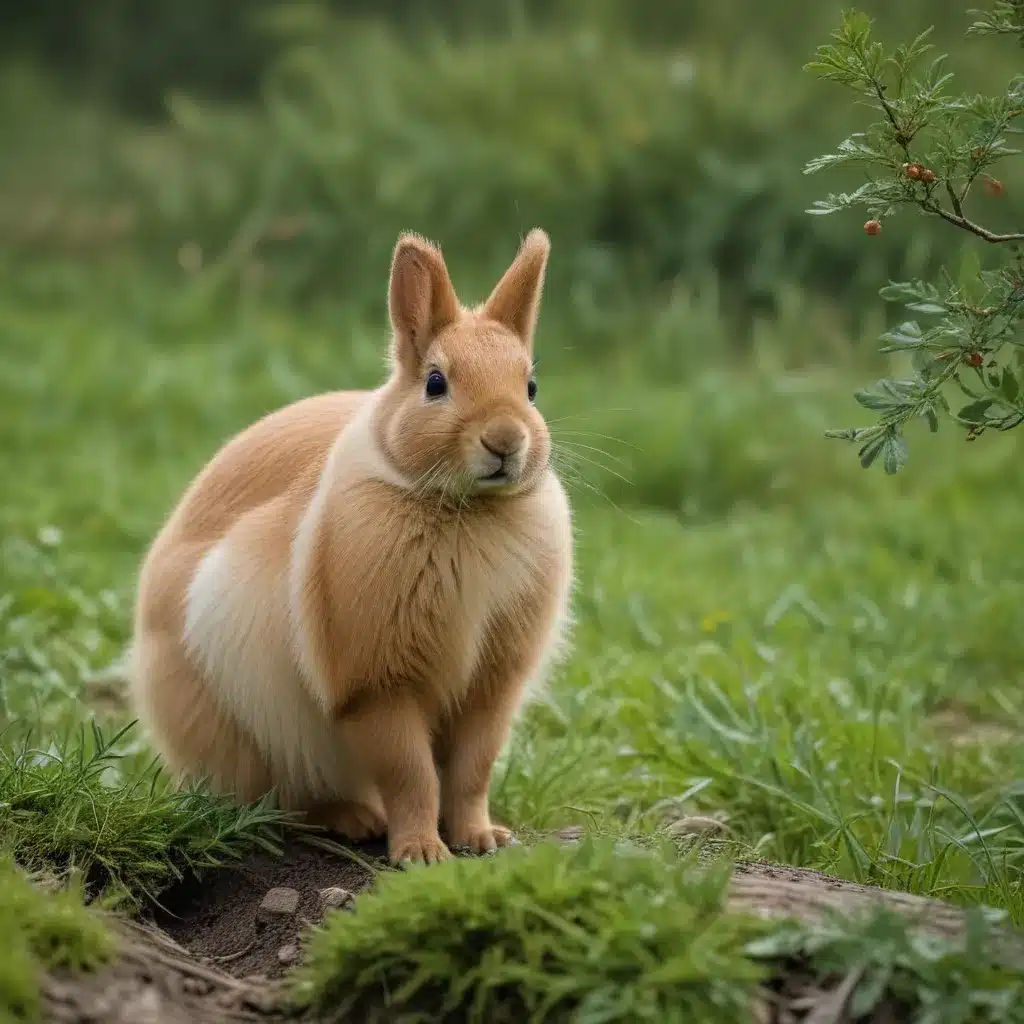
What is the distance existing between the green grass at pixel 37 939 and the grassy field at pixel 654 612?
40cm

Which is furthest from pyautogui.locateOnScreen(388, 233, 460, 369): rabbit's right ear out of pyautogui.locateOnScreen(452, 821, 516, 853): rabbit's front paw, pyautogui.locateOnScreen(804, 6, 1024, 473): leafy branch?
pyautogui.locateOnScreen(452, 821, 516, 853): rabbit's front paw

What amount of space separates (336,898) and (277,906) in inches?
6.0

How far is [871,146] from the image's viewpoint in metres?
3.24

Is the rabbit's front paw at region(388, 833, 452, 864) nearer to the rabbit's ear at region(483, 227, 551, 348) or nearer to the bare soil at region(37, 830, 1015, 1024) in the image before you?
the bare soil at region(37, 830, 1015, 1024)

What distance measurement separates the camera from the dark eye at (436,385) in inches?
132

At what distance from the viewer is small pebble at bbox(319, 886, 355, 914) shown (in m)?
3.20

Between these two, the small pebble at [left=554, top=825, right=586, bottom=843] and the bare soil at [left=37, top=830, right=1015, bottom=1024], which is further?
the small pebble at [left=554, top=825, right=586, bottom=843]

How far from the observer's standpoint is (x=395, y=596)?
334 cm

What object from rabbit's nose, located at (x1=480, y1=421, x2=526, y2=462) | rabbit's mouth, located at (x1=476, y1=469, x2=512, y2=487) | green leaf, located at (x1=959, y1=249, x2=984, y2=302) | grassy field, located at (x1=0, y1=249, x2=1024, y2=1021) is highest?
green leaf, located at (x1=959, y1=249, x2=984, y2=302)

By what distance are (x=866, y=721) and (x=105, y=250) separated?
7021 mm

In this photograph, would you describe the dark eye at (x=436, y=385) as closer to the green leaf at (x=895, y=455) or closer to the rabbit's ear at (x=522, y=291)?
the rabbit's ear at (x=522, y=291)

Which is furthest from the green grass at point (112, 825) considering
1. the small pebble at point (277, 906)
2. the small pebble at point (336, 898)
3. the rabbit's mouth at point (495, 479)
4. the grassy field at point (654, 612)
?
the rabbit's mouth at point (495, 479)

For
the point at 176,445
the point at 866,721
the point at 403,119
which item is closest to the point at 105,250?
the point at 403,119

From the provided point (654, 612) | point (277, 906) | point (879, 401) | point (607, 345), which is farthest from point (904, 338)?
point (607, 345)
